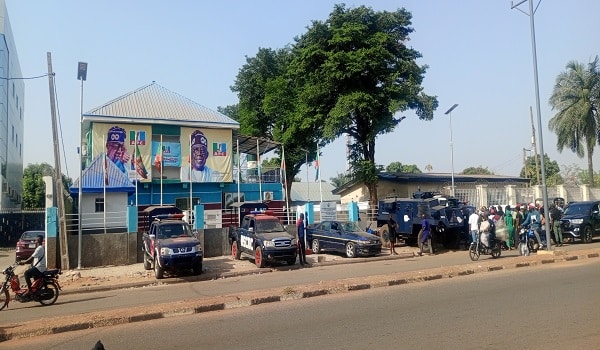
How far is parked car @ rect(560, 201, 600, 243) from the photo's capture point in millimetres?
23500

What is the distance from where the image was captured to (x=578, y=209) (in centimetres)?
2455

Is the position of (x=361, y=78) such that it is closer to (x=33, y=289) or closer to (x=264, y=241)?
(x=264, y=241)

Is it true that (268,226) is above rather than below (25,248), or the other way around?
above

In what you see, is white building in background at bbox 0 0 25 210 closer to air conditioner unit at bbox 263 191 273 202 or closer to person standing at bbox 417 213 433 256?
air conditioner unit at bbox 263 191 273 202

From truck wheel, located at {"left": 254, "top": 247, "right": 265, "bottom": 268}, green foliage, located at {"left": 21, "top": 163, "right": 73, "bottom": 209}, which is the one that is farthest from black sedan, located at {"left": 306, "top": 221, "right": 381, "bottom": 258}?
green foliage, located at {"left": 21, "top": 163, "right": 73, "bottom": 209}

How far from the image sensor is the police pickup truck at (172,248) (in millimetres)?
16062

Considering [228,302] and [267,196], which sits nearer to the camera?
[228,302]

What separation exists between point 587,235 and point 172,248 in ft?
65.4

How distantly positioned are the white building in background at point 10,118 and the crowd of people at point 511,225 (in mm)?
32627

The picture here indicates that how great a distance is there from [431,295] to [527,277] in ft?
13.4

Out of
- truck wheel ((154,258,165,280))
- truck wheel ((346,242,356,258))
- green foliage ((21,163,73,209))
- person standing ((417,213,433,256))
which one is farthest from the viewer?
green foliage ((21,163,73,209))

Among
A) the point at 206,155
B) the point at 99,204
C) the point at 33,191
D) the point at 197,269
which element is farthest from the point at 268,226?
the point at 33,191

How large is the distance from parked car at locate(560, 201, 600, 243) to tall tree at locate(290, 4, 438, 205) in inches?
511

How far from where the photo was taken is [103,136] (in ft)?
97.9
